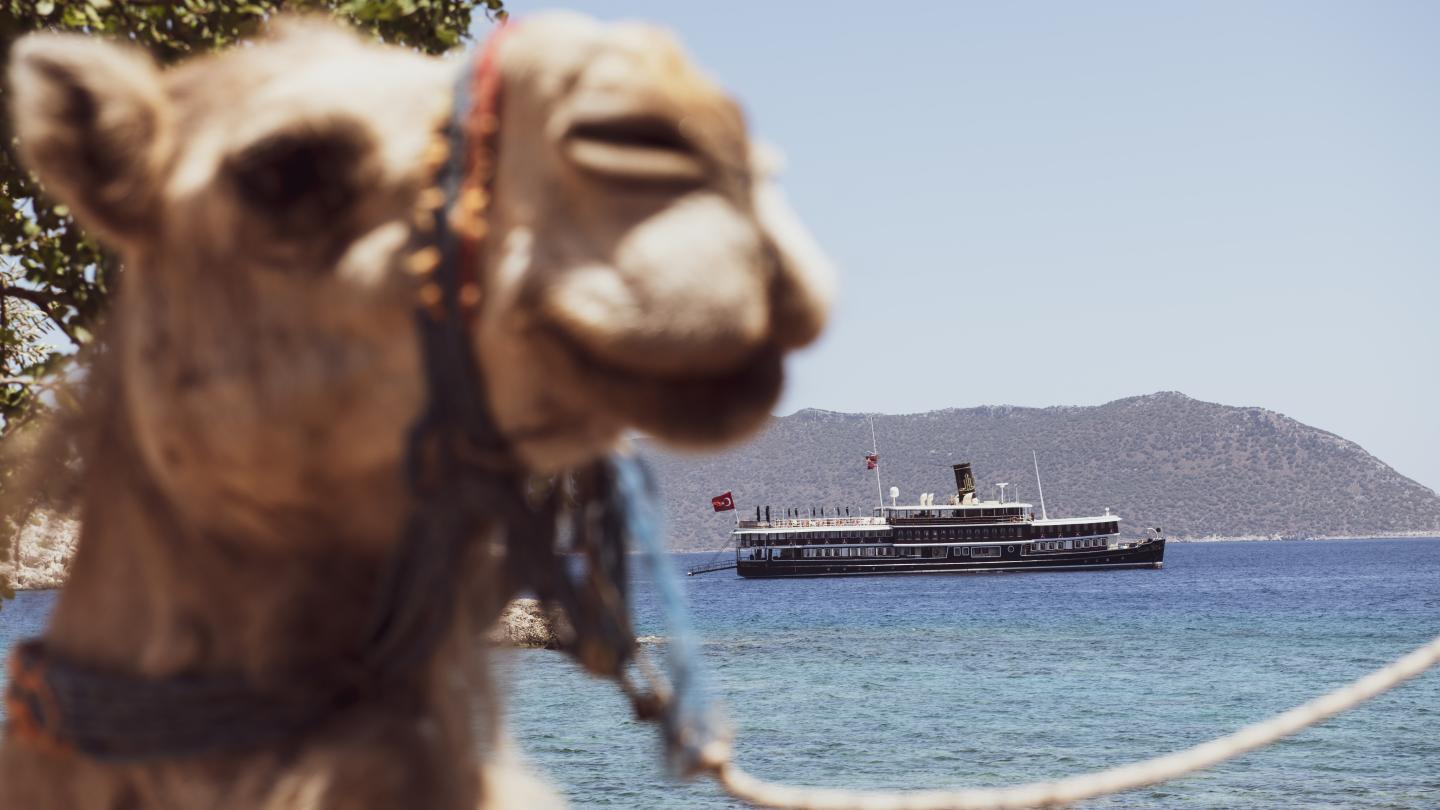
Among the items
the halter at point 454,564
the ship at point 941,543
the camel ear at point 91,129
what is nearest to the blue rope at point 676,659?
the halter at point 454,564

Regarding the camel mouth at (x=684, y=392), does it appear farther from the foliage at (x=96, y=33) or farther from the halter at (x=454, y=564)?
the foliage at (x=96, y=33)

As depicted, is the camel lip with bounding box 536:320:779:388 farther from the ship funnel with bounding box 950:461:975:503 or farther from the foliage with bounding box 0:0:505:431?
the ship funnel with bounding box 950:461:975:503

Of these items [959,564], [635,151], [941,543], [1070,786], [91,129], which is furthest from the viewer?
[959,564]

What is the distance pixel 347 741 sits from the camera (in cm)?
133

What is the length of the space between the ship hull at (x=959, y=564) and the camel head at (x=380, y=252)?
102 m

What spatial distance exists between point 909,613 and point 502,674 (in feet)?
272

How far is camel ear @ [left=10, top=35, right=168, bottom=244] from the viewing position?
54.7 inches

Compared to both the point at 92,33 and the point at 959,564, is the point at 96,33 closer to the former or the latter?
the point at 92,33

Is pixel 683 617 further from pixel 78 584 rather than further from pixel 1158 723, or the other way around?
pixel 1158 723

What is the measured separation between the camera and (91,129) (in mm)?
1416

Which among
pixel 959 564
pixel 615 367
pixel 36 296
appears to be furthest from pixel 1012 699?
pixel 959 564

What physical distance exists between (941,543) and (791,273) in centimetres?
10232

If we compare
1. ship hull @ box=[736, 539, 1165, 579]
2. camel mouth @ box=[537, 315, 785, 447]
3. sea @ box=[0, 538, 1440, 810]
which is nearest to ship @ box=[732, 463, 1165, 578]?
ship hull @ box=[736, 539, 1165, 579]

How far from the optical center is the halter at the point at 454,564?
127 cm
